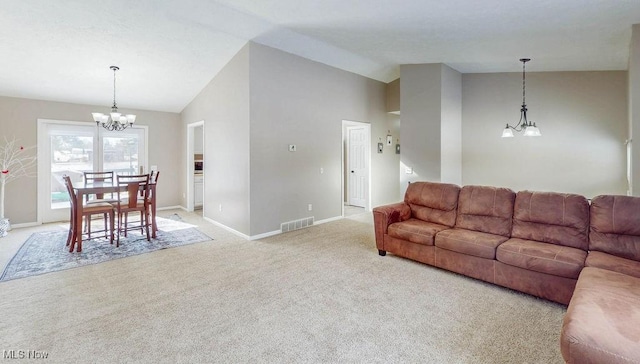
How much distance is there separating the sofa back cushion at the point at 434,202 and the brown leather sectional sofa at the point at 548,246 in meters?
0.01

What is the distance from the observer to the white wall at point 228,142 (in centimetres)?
496

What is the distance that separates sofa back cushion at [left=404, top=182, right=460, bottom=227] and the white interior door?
304 centimetres

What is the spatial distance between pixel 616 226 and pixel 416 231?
183 cm

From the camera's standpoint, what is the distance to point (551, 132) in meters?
5.47

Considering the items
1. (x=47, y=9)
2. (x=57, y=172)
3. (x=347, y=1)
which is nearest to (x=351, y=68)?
(x=347, y=1)

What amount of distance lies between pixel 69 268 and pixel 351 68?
5681 mm

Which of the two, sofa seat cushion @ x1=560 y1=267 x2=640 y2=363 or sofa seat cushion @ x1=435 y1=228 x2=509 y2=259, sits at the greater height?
sofa seat cushion @ x1=435 y1=228 x2=509 y2=259

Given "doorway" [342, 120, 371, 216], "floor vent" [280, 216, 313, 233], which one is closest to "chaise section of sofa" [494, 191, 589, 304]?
"floor vent" [280, 216, 313, 233]

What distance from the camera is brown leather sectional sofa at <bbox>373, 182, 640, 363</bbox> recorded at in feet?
5.27

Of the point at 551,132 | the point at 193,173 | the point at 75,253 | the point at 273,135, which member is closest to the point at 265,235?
the point at 273,135

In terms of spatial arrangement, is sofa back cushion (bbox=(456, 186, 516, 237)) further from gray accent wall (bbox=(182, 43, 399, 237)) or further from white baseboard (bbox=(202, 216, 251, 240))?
white baseboard (bbox=(202, 216, 251, 240))

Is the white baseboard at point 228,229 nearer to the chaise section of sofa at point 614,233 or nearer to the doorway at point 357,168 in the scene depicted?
the doorway at point 357,168

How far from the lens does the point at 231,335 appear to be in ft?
7.57

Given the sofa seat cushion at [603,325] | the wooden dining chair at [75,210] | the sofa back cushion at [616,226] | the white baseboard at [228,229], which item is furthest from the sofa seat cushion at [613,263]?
the wooden dining chair at [75,210]
